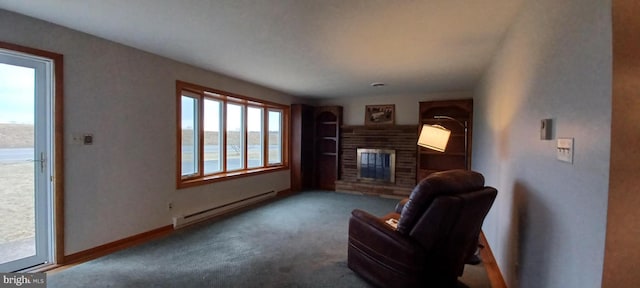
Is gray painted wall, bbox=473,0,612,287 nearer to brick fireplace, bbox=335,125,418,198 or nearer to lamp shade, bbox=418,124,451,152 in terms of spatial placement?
lamp shade, bbox=418,124,451,152

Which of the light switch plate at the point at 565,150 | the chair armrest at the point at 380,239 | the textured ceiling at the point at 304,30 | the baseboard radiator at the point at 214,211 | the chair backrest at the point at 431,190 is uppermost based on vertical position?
the textured ceiling at the point at 304,30

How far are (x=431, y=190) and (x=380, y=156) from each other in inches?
160

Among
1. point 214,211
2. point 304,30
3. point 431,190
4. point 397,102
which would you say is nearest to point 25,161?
point 214,211

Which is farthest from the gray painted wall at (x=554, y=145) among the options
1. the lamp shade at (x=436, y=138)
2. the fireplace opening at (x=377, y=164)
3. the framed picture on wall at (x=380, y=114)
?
the framed picture on wall at (x=380, y=114)

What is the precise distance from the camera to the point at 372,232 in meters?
2.22

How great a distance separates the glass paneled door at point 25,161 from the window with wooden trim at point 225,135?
1303mm

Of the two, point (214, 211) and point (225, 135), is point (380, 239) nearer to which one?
point (214, 211)

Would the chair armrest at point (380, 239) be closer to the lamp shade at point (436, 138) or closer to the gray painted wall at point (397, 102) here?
the lamp shade at point (436, 138)

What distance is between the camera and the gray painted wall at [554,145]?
0.97m

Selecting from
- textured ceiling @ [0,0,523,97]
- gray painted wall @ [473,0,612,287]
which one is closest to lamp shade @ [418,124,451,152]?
gray painted wall @ [473,0,612,287]

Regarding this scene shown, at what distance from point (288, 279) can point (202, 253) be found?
104 cm

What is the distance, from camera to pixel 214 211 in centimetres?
415

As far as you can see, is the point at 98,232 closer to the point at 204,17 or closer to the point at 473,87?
the point at 204,17

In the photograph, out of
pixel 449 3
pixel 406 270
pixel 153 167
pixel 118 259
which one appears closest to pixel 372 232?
pixel 406 270
